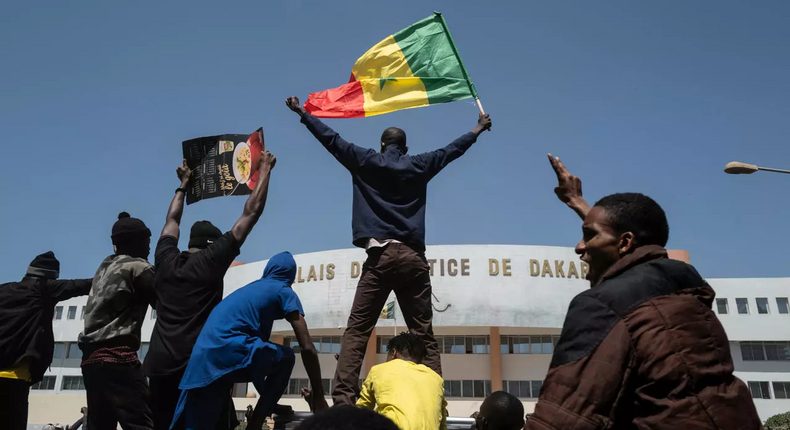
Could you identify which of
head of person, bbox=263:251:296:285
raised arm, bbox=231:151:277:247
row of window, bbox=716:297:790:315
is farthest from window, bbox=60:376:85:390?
head of person, bbox=263:251:296:285

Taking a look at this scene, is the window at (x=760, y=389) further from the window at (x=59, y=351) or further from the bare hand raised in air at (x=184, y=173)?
the window at (x=59, y=351)

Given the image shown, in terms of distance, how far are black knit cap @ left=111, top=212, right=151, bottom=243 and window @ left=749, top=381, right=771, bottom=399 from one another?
4774cm

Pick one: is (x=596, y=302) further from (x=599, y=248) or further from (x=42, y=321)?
(x=42, y=321)

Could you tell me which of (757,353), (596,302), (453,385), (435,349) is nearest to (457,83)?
(435,349)

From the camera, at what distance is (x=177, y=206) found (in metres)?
4.81

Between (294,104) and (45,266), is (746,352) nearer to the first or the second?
(294,104)

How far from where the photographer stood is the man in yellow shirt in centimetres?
369

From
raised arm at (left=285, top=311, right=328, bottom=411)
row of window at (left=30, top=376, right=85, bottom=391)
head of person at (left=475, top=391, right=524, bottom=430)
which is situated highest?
raised arm at (left=285, top=311, right=328, bottom=411)

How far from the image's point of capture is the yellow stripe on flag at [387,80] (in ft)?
20.3

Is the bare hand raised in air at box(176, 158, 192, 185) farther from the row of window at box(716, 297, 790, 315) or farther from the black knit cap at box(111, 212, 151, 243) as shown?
the row of window at box(716, 297, 790, 315)

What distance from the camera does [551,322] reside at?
114ft

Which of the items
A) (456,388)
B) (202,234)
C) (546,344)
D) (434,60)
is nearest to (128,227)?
(202,234)

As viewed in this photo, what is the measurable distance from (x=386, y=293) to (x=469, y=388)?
37.4 metres

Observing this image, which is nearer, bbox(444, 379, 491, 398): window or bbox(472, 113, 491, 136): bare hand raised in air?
bbox(472, 113, 491, 136): bare hand raised in air
